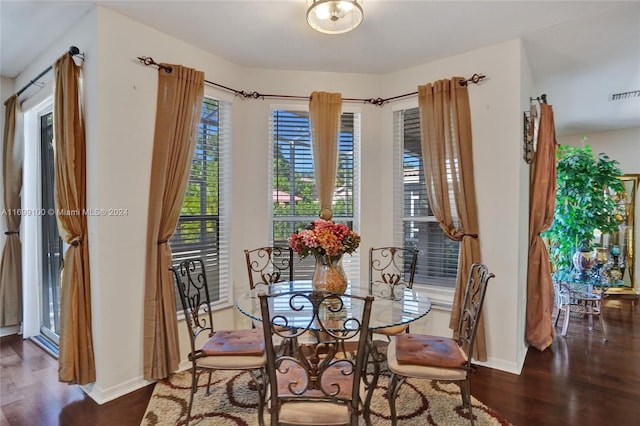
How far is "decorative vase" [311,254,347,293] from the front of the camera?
2279 mm

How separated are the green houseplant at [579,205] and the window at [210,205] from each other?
4.27 meters

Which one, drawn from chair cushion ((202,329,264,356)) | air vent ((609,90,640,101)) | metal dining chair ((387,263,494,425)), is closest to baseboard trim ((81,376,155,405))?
chair cushion ((202,329,264,356))

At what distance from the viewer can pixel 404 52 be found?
3109 mm

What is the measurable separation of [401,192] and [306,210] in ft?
3.34

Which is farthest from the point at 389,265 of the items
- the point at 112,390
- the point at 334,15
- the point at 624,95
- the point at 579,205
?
the point at 624,95

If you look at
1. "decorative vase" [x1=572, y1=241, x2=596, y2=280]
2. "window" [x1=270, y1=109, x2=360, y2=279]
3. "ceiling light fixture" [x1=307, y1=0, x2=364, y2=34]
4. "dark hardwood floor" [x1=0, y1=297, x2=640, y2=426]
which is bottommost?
"dark hardwood floor" [x1=0, y1=297, x2=640, y2=426]

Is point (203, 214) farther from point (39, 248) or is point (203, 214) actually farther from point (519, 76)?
point (519, 76)

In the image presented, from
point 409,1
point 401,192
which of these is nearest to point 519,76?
point 409,1

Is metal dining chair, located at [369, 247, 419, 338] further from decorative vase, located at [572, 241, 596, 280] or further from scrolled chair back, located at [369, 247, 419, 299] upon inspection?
decorative vase, located at [572, 241, 596, 280]

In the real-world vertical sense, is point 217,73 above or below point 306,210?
above

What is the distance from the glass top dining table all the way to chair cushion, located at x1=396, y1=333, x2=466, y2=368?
0.22m

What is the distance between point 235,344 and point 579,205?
4692 mm

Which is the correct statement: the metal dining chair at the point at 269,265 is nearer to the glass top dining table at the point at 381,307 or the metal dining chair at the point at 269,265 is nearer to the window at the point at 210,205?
the window at the point at 210,205

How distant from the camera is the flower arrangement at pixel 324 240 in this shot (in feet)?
7.17
